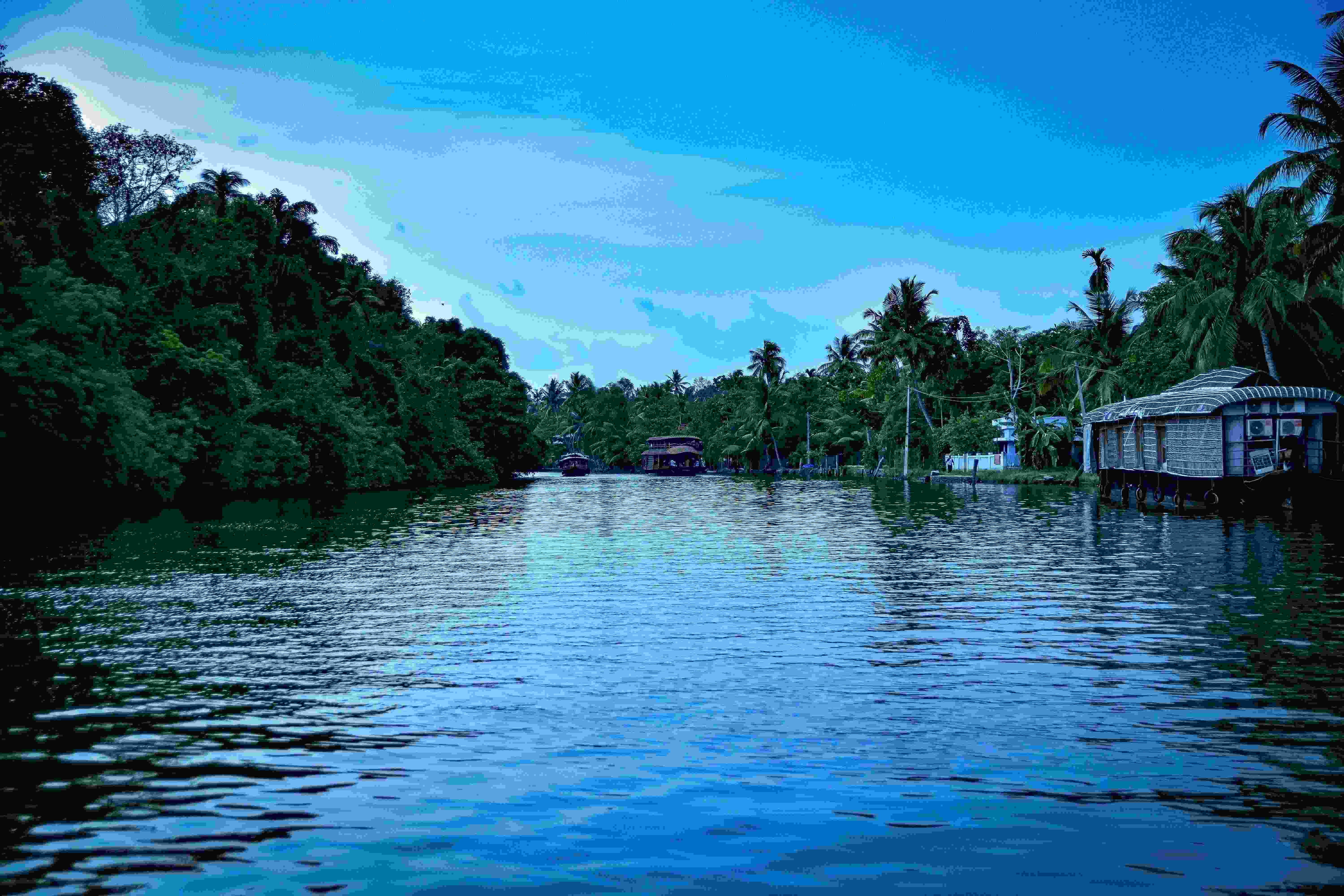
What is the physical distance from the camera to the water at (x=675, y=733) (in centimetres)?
669

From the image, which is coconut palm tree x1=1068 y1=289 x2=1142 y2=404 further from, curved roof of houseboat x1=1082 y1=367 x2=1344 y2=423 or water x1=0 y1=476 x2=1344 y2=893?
water x1=0 y1=476 x2=1344 y2=893

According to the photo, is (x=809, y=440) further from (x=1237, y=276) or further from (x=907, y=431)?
(x=1237, y=276)

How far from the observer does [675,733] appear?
9.73 meters

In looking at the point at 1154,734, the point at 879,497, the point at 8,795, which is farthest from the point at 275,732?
the point at 879,497

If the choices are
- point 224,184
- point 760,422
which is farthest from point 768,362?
point 224,184

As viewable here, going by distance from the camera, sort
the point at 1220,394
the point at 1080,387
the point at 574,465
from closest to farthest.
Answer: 1. the point at 1220,394
2. the point at 1080,387
3. the point at 574,465

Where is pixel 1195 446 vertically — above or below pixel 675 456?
below

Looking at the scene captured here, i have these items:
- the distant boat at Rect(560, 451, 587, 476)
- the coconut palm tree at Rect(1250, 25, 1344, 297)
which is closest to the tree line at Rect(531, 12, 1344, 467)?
the coconut palm tree at Rect(1250, 25, 1344, 297)

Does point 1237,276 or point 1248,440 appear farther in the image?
Answer: point 1237,276

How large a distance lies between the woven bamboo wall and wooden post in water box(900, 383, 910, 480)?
47292 millimetres

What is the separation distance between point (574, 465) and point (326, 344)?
76311 millimetres

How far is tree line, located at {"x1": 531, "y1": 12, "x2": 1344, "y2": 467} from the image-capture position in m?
43.3

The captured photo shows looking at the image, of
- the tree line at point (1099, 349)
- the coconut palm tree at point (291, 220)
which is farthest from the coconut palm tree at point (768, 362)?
the coconut palm tree at point (291, 220)

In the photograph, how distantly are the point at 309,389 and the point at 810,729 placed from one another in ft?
202
